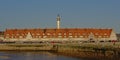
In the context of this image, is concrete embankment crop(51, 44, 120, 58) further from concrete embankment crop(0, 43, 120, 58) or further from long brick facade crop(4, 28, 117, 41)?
long brick facade crop(4, 28, 117, 41)

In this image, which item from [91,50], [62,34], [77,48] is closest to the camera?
[91,50]

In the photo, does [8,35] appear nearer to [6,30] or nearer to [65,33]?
[6,30]

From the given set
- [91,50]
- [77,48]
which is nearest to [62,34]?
[77,48]

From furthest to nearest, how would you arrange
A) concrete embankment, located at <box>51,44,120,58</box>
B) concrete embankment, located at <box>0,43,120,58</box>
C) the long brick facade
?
the long brick facade → concrete embankment, located at <box>0,43,120,58</box> → concrete embankment, located at <box>51,44,120,58</box>

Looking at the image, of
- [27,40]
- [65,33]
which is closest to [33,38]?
[27,40]

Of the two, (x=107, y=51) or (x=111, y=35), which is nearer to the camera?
(x=107, y=51)

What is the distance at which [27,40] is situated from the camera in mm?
107375

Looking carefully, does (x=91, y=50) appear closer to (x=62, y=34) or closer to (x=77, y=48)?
(x=77, y=48)

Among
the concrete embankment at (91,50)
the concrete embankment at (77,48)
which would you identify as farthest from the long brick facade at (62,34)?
the concrete embankment at (91,50)

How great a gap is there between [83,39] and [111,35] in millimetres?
8888

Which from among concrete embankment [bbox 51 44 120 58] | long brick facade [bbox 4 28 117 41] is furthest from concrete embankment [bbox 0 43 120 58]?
long brick facade [bbox 4 28 117 41]

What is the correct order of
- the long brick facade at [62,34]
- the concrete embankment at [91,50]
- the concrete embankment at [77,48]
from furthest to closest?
the long brick facade at [62,34], the concrete embankment at [77,48], the concrete embankment at [91,50]

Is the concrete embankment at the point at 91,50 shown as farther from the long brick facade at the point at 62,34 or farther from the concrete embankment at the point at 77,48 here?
the long brick facade at the point at 62,34

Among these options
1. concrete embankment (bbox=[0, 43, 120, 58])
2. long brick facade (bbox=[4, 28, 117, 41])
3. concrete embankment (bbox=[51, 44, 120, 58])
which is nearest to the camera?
concrete embankment (bbox=[51, 44, 120, 58])
